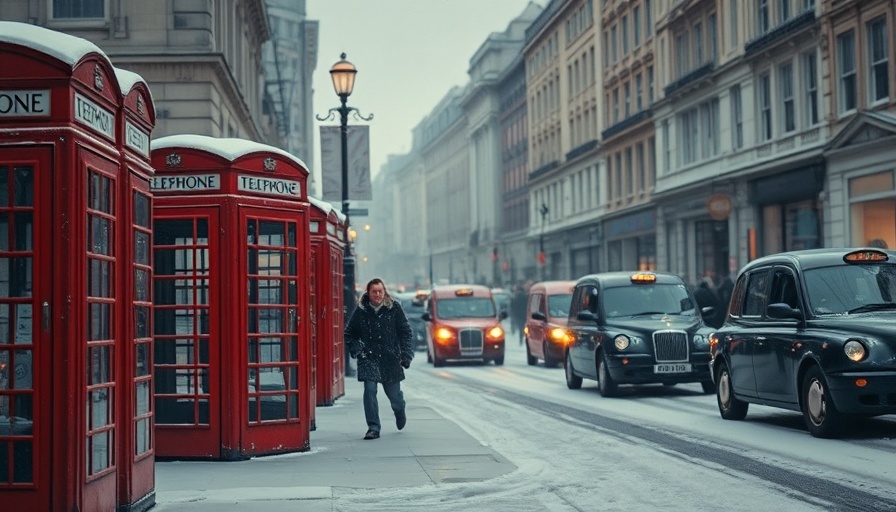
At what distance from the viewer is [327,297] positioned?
19594 mm

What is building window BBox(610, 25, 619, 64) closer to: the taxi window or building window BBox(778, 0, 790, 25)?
building window BBox(778, 0, 790, 25)

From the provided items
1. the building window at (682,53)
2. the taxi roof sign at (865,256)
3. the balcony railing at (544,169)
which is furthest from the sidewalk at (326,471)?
the balcony railing at (544,169)

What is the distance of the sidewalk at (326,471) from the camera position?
999 centimetres

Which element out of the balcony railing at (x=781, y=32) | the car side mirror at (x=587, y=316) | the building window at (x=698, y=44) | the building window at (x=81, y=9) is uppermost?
the building window at (x=698, y=44)

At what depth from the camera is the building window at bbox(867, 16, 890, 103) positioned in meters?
32.7

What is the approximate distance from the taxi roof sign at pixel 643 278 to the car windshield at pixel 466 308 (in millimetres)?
13404

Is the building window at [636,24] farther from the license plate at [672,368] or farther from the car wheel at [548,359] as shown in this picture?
the license plate at [672,368]

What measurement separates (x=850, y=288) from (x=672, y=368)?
652cm

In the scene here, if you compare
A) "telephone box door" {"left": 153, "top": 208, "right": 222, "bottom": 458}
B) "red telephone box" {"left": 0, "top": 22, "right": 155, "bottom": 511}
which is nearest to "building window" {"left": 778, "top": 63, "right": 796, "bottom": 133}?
"telephone box door" {"left": 153, "top": 208, "right": 222, "bottom": 458}

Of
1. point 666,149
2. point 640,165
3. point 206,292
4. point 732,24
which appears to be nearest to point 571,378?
point 206,292

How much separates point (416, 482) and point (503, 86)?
9498 cm

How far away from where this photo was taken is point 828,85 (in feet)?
118

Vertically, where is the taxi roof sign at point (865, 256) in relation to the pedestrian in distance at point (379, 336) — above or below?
above

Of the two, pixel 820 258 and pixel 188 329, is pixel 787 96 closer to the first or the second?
pixel 820 258
